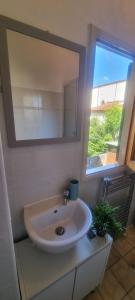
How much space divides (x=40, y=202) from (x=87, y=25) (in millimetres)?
1262

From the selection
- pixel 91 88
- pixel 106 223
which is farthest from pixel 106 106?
pixel 106 223

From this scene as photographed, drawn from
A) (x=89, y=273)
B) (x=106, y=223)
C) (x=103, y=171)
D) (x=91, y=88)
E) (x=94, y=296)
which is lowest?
(x=94, y=296)

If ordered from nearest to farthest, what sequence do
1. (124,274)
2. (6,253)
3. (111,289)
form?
(6,253)
(111,289)
(124,274)

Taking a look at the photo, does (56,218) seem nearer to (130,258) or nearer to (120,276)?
(120,276)

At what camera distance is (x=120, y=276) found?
133 centimetres

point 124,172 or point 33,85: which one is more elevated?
point 33,85

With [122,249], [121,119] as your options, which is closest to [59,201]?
[121,119]

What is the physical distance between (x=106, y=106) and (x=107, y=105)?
0.02m

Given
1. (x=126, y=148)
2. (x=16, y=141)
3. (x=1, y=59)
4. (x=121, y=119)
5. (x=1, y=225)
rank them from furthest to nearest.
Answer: (x=126, y=148) → (x=121, y=119) → (x=16, y=141) → (x=1, y=59) → (x=1, y=225)

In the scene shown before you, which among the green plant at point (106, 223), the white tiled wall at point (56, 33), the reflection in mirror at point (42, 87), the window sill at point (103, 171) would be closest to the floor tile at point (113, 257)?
the green plant at point (106, 223)

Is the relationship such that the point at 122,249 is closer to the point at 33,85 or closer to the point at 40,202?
the point at 40,202

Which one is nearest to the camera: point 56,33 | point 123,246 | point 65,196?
point 56,33

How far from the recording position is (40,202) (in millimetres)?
1071

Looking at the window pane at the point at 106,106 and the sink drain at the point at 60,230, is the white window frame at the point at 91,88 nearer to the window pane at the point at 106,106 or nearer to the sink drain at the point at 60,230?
the window pane at the point at 106,106
